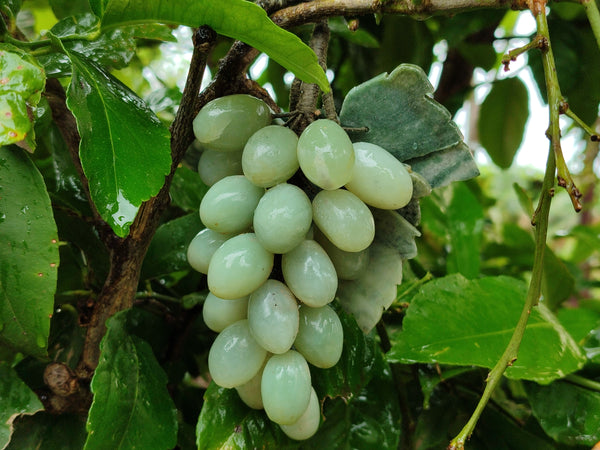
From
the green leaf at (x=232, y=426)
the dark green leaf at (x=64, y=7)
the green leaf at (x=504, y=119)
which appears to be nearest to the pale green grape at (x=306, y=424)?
the green leaf at (x=232, y=426)

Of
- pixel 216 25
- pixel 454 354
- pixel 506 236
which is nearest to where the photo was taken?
pixel 216 25

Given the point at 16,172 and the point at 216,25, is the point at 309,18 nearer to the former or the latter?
the point at 216,25

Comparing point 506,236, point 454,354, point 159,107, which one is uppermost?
point 159,107

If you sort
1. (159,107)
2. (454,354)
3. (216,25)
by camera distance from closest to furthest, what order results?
(216,25) → (454,354) → (159,107)

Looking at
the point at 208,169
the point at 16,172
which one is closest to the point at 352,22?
the point at 208,169

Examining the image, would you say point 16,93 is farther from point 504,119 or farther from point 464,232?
point 504,119

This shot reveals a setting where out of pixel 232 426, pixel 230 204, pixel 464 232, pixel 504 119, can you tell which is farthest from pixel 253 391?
pixel 504 119

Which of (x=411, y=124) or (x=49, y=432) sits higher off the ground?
(x=411, y=124)
